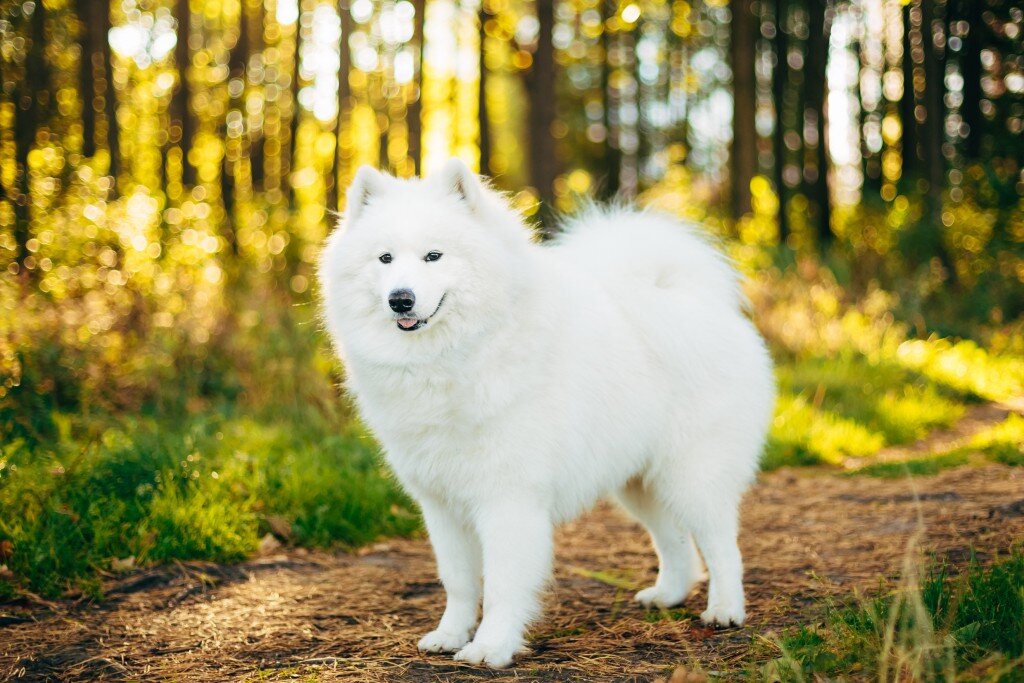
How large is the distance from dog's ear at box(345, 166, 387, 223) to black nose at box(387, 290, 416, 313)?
554mm

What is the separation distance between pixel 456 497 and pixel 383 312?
0.69m

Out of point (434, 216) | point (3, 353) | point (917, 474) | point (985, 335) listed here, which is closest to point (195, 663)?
point (434, 216)

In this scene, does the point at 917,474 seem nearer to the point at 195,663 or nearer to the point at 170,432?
the point at 195,663

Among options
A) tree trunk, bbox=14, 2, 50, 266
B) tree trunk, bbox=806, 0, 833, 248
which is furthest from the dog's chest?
tree trunk, bbox=806, 0, 833, 248

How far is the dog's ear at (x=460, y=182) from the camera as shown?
3.06 metres

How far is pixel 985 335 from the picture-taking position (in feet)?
31.4

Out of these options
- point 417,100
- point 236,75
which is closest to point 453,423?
point 417,100

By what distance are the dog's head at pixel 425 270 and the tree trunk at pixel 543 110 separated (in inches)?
286

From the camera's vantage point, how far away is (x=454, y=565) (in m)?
3.16

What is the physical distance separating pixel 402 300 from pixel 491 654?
3.96 ft

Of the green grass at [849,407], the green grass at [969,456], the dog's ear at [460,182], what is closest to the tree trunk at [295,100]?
the green grass at [849,407]

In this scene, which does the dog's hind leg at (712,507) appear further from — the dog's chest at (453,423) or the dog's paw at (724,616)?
the dog's chest at (453,423)

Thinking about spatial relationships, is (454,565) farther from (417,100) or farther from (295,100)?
(295,100)

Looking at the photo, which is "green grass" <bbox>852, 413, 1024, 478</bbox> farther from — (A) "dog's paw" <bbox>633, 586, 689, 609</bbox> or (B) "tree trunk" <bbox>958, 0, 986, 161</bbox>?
(B) "tree trunk" <bbox>958, 0, 986, 161</bbox>
